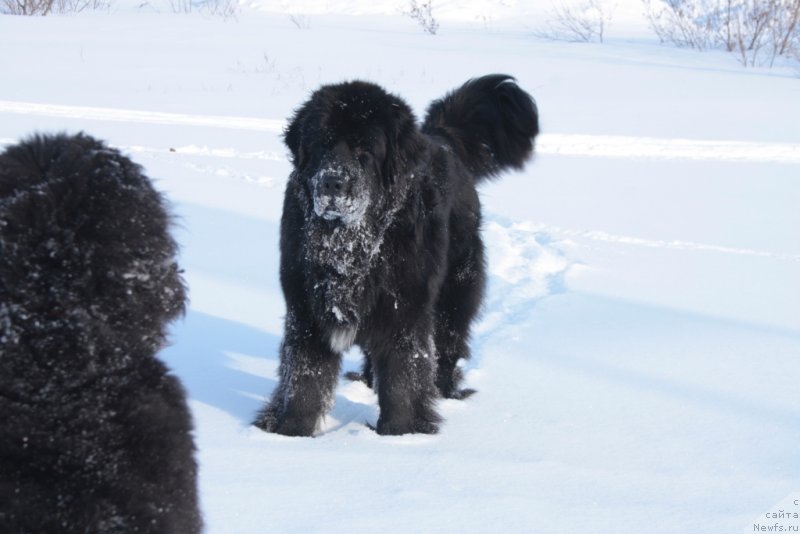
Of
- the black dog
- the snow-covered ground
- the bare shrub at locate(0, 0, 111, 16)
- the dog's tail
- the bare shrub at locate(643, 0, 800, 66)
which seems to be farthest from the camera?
the bare shrub at locate(0, 0, 111, 16)

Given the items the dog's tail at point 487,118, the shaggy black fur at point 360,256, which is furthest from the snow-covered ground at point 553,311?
the dog's tail at point 487,118

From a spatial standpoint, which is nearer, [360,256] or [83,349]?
[83,349]

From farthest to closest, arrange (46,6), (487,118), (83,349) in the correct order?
A: (46,6)
(487,118)
(83,349)

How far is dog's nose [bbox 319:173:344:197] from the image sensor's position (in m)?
3.76

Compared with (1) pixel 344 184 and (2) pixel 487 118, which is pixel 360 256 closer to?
(1) pixel 344 184

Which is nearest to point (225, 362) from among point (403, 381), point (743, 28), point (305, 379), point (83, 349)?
point (305, 379)

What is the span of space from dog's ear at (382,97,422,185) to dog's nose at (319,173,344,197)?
0.28 m

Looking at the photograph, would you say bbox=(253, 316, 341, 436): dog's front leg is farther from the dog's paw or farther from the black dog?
the black dog

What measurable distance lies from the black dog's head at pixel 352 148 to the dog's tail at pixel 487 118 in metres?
1.19

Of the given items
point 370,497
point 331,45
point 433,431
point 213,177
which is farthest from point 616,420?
point 331,45

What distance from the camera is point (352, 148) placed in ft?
12.9

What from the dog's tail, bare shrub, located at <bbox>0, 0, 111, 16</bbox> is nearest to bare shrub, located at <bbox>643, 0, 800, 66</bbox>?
bare shrub, located at <bbox>0, 0, 111, 16</bbox>

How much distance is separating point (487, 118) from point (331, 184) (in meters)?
1.78

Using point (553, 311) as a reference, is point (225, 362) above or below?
below
